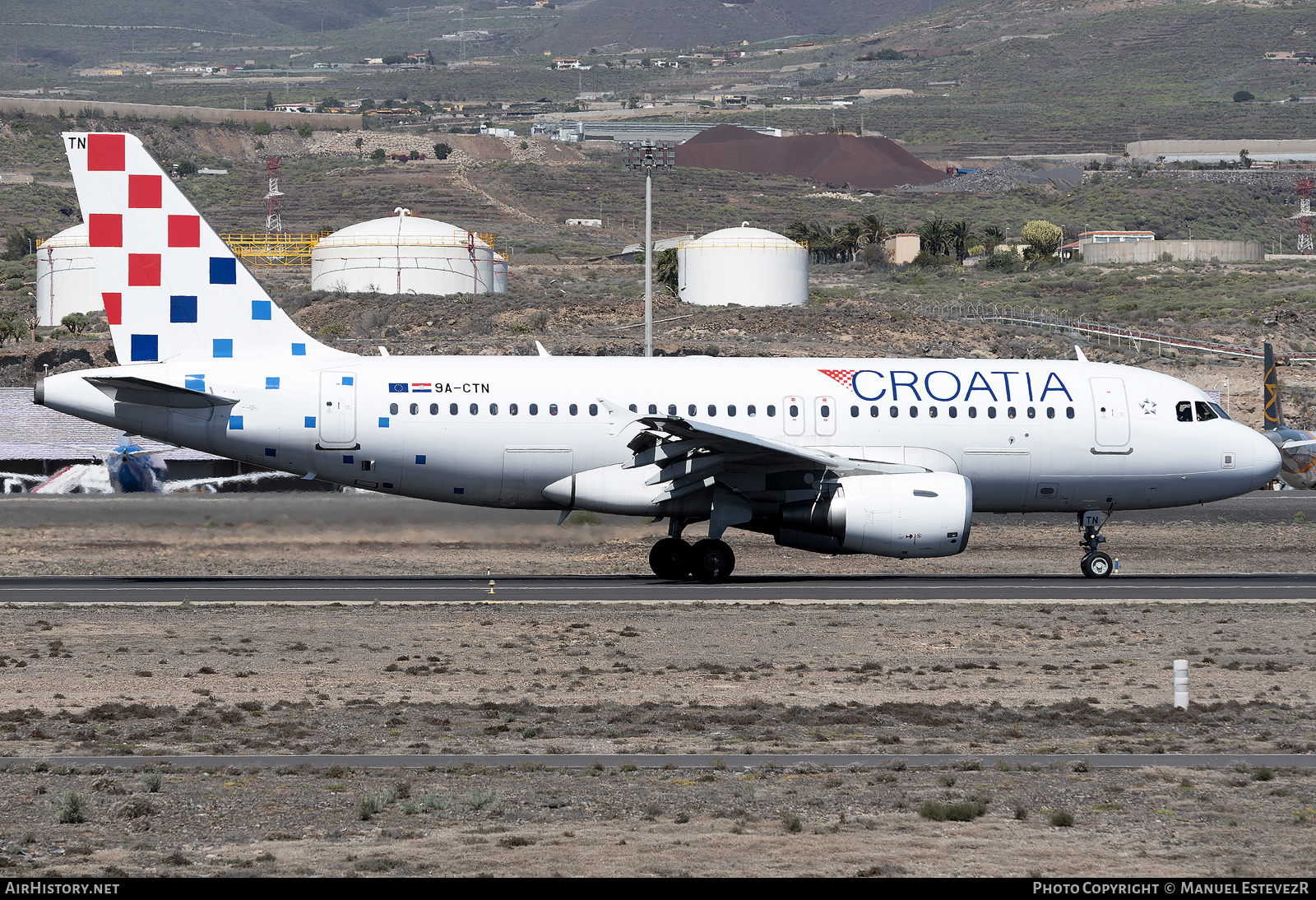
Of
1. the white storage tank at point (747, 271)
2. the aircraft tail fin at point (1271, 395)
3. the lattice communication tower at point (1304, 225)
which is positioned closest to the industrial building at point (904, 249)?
the lattice communication tower at point (1304, 225)

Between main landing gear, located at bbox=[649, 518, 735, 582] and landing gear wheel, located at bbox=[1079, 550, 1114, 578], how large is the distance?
7877mm

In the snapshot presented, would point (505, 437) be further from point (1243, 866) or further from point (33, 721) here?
point (1243, 866)

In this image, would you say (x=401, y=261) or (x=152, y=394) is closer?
(x=152, y=394)

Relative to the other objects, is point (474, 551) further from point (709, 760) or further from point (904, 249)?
point (904, 249)

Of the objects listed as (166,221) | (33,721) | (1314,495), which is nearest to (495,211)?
(1314,495)

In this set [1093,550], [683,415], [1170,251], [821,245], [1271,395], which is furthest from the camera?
[821,245]

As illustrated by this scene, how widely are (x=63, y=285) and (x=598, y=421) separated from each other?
7553 cm

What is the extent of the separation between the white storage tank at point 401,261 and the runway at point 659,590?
6711 centimetres

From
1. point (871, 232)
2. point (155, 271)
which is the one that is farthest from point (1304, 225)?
point (155, 271)

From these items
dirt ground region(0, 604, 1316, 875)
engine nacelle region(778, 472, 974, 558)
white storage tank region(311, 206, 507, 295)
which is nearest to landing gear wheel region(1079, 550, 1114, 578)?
engine nacelle region(778, 472, 974, 558)

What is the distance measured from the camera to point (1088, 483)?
31.8 m

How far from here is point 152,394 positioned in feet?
93.9

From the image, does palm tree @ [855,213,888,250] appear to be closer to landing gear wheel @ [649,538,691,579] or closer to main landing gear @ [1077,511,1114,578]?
main landing gear @ [1077,511,1114,578]

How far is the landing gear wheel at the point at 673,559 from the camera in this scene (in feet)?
102
